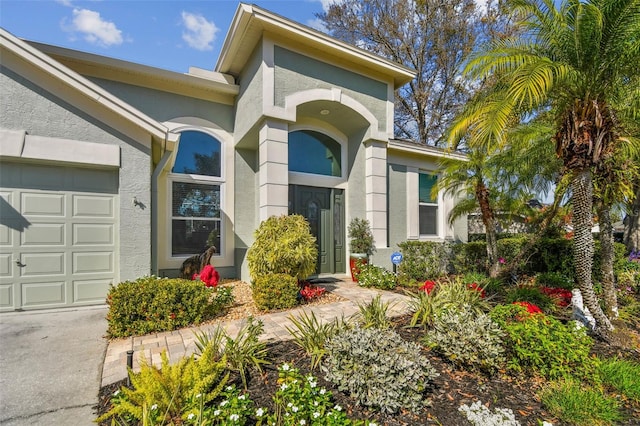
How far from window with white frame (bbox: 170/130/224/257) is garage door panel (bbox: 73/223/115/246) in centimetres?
192

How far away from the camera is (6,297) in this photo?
17.4 feet

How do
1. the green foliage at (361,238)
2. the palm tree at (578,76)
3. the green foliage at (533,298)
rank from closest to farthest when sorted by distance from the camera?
the palm tree at (578,76) → the green foliage at (533,298) → the green foliage at (361,238)

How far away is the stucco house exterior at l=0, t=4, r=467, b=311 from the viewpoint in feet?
17.9

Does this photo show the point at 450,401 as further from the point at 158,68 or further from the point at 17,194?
the point at 158,68

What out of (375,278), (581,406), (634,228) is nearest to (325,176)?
(375,278)

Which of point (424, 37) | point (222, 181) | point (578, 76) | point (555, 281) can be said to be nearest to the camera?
point (578, 76)

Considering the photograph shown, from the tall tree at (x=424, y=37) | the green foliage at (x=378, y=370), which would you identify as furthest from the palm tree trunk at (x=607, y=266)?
the tall tree at (x=424, y=37)

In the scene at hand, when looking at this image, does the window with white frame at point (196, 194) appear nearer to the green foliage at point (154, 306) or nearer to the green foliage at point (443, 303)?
the green foliage at point (154, 306)

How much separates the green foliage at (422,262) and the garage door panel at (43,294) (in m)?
7.91

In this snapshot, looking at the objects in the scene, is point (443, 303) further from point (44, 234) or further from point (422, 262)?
point (44, 234)

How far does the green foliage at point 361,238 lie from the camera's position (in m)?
8.64

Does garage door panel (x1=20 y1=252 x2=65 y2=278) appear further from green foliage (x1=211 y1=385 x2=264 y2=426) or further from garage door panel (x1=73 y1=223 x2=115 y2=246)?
green foliage (x1=211 y1=385 x2=264 y2=426)

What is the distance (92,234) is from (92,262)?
57cm

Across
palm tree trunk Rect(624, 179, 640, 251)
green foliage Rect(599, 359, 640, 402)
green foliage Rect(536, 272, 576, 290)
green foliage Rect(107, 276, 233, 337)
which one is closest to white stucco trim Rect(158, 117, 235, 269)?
green foliage Rect(107, 276, 233, 337)
